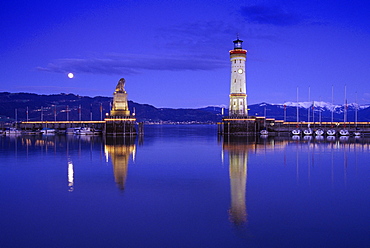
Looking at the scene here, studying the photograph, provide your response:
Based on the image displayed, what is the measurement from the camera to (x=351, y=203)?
1988 centimetres

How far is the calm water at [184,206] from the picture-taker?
1448cm

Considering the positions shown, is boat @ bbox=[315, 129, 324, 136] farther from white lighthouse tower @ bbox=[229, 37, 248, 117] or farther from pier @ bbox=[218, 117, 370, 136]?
white lighthouse tower @ bbox=[229, 37, 248, 117]

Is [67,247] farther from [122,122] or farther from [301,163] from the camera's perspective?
[122,122]

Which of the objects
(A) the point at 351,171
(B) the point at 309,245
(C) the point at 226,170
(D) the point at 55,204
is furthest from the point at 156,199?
(A) the point at 351,171

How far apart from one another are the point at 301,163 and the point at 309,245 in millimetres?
23269

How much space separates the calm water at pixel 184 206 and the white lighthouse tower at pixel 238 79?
180ft

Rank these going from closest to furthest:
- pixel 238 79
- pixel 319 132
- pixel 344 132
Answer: pixel 238 79, pixel 344 132, pixel 319 132

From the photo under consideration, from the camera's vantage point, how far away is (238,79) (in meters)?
86.7

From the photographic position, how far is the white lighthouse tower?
86750mm

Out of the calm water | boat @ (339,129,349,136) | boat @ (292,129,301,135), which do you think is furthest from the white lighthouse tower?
the calm water

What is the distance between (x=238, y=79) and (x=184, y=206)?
6999cm

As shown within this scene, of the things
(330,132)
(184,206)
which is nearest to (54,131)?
(330,132)

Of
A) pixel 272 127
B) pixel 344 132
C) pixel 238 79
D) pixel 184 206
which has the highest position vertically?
pixel 238 79

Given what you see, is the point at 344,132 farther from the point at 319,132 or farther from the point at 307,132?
the point at 307,132
